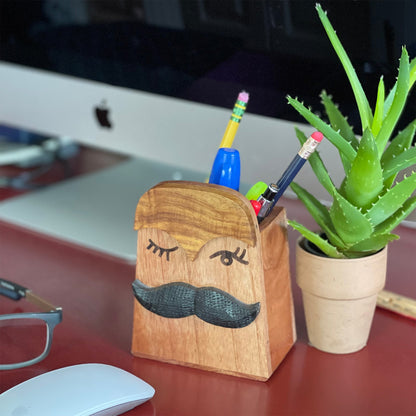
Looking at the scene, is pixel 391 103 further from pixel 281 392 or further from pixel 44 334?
pixel 44 334

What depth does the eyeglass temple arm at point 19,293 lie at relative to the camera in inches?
23.5

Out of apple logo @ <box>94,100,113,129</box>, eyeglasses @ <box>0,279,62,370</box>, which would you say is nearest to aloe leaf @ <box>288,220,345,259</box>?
eyeglasses @ <box>0,279,62,370</box>

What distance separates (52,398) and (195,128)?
0.37 metres

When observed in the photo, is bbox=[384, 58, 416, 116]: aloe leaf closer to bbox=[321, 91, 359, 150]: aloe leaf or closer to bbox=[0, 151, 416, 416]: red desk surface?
bbox=[321, 91, 359, 150]: aloe leaf

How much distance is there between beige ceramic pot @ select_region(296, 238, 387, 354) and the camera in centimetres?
50

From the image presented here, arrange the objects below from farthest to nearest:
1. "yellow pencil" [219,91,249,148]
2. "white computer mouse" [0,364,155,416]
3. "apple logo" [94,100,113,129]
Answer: "apple logo" [94,100,113,129] → "yellow pencil" [219,91,249,148] → "white computer mouse" [0,364,155,416]

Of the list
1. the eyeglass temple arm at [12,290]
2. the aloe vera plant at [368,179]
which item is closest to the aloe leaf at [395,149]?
the aloe vera plant at [368,179]

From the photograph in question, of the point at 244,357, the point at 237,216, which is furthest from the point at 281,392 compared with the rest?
the point at 237,216

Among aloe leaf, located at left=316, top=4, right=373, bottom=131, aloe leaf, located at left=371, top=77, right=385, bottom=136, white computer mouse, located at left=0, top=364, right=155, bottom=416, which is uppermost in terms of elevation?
aloe leaf, located at left=316, top=4, right=373, bottom=131

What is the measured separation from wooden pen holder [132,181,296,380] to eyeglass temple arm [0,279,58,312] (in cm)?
11

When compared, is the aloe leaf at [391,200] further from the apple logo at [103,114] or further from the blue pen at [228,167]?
the apple logo at [103,114]

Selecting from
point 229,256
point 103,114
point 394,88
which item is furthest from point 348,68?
point 103,114

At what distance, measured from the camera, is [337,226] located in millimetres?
489

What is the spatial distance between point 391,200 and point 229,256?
12cm
